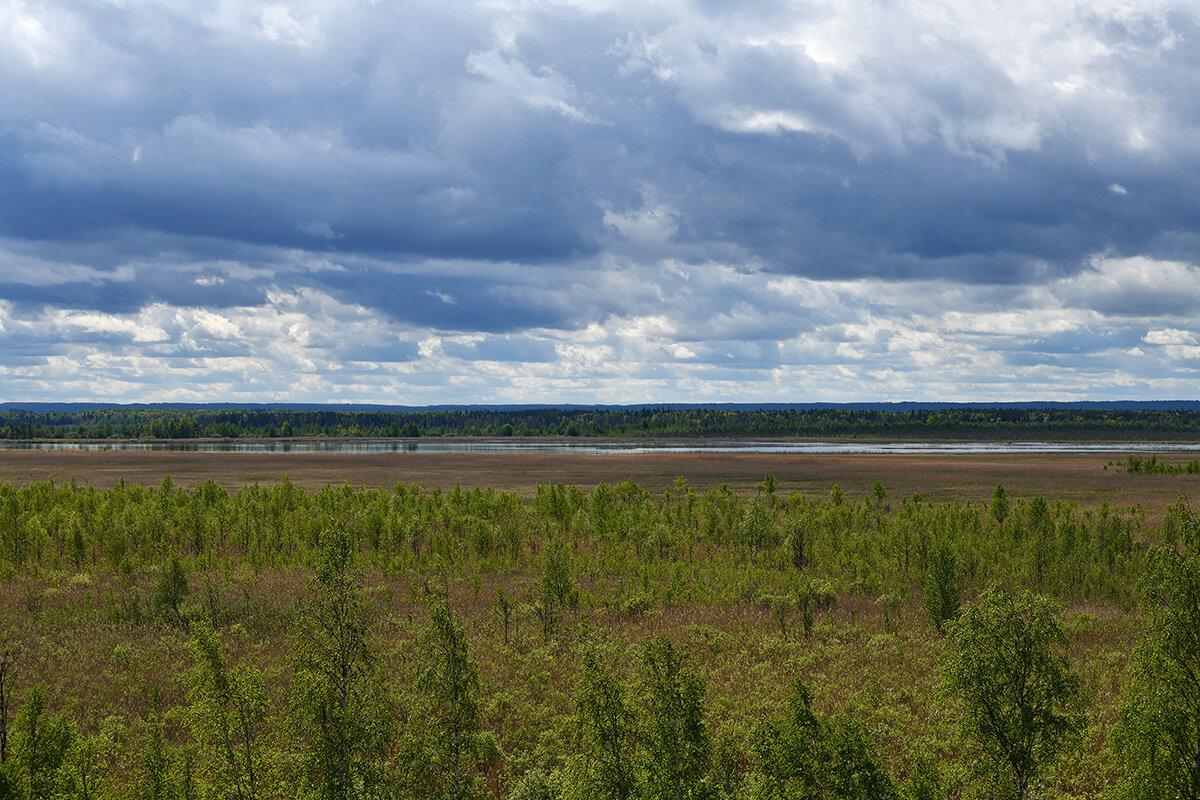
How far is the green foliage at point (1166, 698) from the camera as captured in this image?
910 cm

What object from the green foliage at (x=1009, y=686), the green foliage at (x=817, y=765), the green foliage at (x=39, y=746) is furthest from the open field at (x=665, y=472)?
the green foliage at (x=817, y=765)

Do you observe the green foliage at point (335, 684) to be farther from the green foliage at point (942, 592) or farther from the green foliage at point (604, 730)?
the green foliage at point (942, 592)

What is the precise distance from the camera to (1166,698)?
928 centimetres

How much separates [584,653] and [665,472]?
85.9 metres

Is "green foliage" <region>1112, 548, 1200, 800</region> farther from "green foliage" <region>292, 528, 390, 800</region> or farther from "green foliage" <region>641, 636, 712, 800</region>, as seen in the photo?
"green foliage" <region>292, 528, 390, 800</region>

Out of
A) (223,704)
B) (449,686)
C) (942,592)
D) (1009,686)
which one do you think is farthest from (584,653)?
(942,592)

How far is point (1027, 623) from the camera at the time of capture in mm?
9586

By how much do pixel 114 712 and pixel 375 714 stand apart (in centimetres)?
1113

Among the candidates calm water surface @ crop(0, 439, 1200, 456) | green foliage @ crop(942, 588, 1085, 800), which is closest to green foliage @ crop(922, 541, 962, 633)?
green foliage @ crop(942, 588, 1085, 800)

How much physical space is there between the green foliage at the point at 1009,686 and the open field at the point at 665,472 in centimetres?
5969

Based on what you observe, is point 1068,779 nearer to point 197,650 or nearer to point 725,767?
point 725,767

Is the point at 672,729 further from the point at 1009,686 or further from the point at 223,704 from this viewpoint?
the point at 223,704

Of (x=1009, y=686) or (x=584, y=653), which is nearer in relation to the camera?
(x=1009, y=686)

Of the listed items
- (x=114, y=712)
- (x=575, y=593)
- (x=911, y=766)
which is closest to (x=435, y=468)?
(x=575, y=593)
